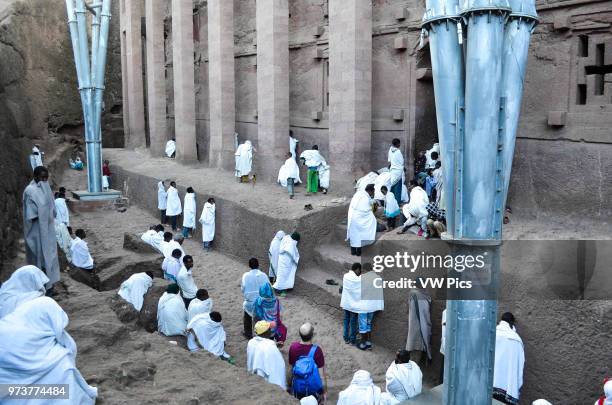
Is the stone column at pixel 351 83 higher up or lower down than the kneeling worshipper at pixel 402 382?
higher up

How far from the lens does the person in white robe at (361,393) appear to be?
5863mm

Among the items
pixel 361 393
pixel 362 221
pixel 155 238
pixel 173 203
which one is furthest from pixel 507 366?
pixel 173 203

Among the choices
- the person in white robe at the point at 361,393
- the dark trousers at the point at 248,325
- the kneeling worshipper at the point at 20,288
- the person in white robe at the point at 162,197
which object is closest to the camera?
the kneeling worshipper at the point at 20,288

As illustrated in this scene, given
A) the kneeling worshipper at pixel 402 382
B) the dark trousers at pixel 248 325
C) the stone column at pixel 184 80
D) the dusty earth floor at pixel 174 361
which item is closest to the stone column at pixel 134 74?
the stone column at pixel 184 80

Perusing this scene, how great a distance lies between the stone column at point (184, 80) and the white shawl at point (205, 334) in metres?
12.7

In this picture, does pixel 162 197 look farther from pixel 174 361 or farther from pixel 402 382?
pixel 402 382

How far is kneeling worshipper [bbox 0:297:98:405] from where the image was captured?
4242mm

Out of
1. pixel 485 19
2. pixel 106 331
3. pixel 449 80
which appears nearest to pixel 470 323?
pixel 449 80

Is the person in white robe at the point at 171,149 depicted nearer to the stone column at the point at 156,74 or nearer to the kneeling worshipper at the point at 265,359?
the stone column at the point at 156,74

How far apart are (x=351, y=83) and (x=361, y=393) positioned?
26.8 feet

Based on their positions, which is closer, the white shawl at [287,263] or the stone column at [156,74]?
the white shawl at [287,263]

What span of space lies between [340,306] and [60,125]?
19.9 meters

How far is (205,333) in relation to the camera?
25.9 ft

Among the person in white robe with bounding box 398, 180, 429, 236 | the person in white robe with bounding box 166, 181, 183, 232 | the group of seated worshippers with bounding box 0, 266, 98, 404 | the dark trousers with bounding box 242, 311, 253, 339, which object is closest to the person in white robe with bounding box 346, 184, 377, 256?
the person in white robe with bounding box 398, 180, 429, 236
